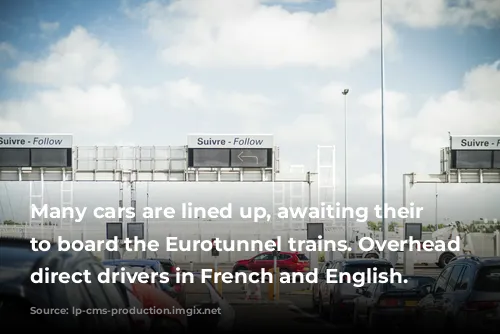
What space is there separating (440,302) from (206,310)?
369 centimetres

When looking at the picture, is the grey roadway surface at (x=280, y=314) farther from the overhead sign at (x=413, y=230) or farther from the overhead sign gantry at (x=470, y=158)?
the overhead sign gantry at (x=470, y=158)

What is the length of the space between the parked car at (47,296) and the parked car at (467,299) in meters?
6.98

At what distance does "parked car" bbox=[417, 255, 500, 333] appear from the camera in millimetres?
11547

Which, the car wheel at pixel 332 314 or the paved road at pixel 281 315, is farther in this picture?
the car wheel at pixel 332 314

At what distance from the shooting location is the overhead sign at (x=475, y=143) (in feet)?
120

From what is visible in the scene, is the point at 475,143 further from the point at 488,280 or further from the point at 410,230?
the point at 488,280

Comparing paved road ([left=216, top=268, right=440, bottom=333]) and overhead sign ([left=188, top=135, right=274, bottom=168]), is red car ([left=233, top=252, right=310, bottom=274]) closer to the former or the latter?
overhead sign ([left=188, top=135, right=274, bottom=168])

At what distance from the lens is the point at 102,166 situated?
119ft

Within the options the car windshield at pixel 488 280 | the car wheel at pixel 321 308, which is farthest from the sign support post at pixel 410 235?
the car windshield at pixel 488 280

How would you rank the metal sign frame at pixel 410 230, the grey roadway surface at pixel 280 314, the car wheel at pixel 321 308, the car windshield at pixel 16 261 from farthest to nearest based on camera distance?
the metal sign frame at pixel 410 230
the car wheel at pixel 321 308
the grey roadway surface at pixel 280 314
the car windshield at pixel 16 261

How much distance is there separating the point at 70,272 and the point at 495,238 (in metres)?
46.6

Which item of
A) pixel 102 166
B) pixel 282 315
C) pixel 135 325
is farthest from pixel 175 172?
pixel 135 325

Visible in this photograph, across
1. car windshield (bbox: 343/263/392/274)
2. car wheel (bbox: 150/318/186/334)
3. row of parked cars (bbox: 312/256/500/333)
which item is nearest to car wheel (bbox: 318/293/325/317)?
car windshield (bbox: 343/263/392/274)

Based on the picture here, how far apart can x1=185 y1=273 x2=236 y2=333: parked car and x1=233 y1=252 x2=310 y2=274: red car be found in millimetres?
26236
